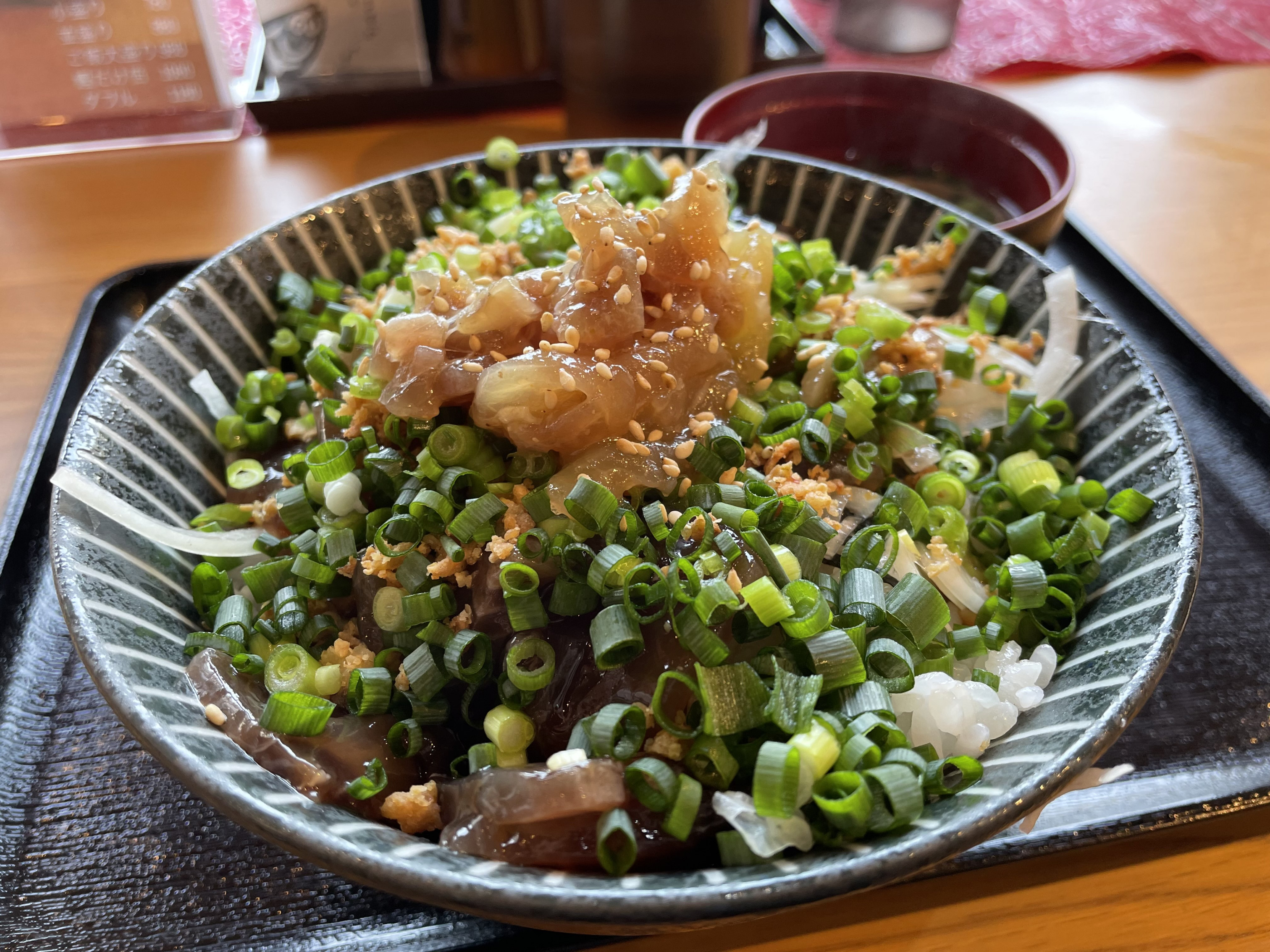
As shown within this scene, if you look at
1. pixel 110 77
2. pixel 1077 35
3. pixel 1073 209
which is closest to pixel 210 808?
pixel 110 77

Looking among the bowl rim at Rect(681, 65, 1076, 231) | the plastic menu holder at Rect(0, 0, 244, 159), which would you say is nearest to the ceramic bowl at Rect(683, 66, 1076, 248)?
the bowl rim at Rect(681, 65, 1076, 231)

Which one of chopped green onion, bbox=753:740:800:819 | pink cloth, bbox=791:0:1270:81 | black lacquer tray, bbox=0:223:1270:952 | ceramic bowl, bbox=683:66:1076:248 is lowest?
black lacquer tray, bbox=0:223:1270:952

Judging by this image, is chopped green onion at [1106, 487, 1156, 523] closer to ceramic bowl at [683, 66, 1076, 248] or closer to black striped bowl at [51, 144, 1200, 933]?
black striped bowl at [51, 144, 1200, 933]

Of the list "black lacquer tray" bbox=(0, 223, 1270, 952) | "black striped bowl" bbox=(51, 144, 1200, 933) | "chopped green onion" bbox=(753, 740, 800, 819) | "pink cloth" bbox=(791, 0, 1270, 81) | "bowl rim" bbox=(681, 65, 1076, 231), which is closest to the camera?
"black striped bowl" bbox=(51, 144, 1200, 933)

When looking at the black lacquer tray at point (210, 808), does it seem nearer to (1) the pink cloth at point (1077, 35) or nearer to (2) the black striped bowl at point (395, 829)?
(2) the black striped bowl at point (395, 829)

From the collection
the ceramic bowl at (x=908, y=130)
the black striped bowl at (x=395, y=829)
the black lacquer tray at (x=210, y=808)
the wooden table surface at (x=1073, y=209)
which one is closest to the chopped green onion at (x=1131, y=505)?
the black striped bowl at (x=395, y=829)
